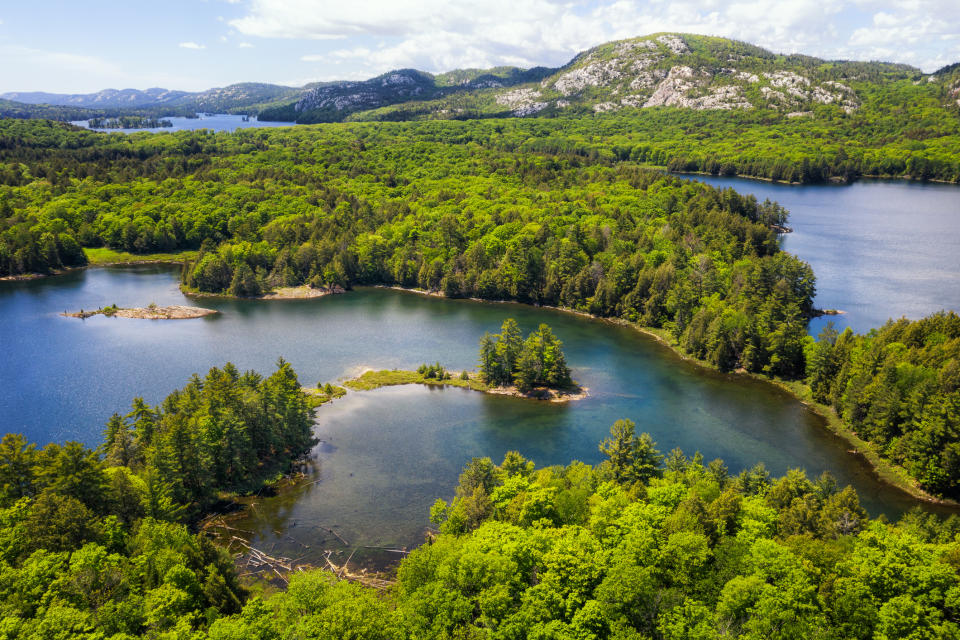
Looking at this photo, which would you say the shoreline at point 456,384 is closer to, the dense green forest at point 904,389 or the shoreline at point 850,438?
the shoreline at point 850,438

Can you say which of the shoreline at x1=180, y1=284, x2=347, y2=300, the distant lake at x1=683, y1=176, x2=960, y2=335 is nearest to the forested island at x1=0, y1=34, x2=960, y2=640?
the shoreline at x1=180, y1=284, x2=347, y2=300

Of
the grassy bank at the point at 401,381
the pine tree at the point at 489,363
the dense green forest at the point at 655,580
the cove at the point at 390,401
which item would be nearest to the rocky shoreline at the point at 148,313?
the cove at the point at 390,401

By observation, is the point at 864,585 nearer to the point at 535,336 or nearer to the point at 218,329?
the point at 535,336

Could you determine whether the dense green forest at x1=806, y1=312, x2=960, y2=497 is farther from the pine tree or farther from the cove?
the pine tree

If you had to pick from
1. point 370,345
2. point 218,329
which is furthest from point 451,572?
point 218,329

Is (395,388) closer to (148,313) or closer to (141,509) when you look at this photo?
(141,509)

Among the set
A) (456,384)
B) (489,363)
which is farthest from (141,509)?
(489,363)
